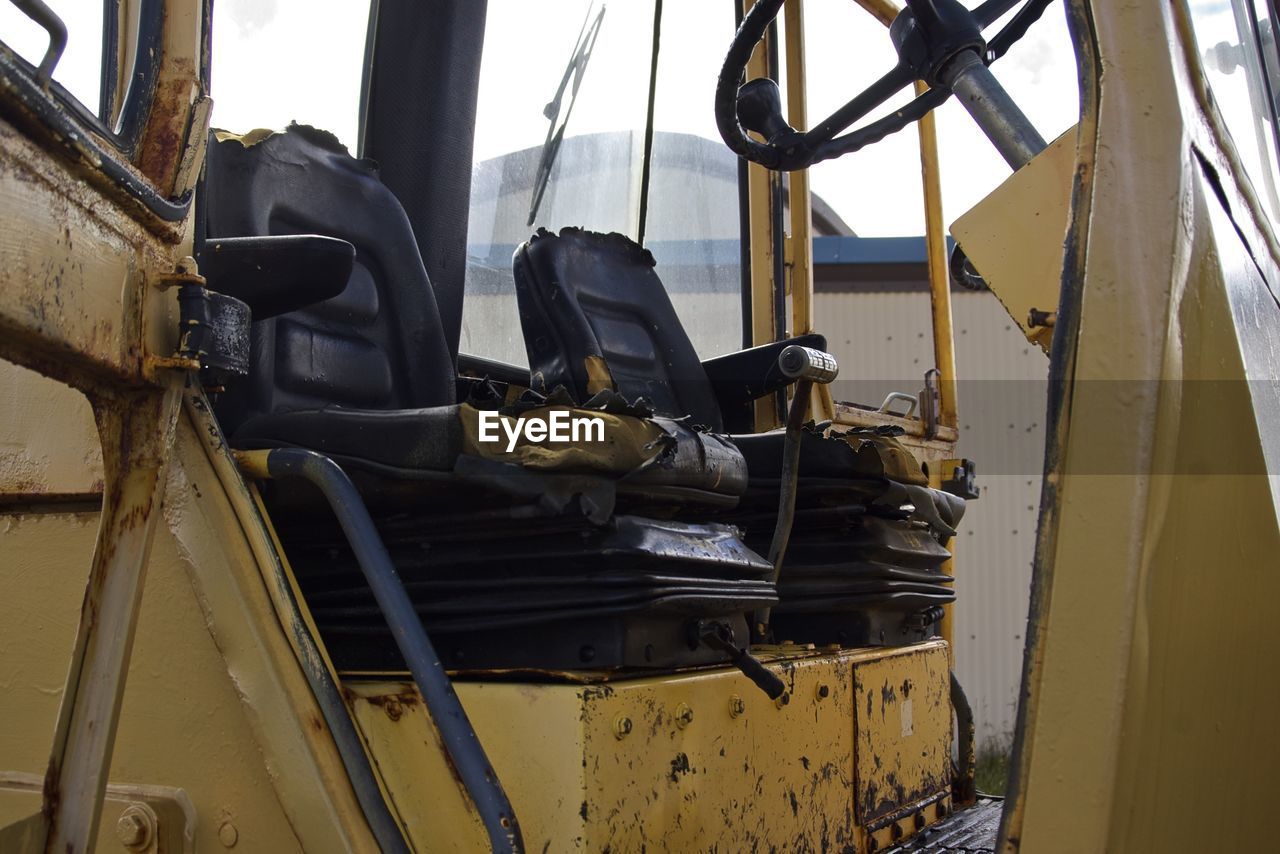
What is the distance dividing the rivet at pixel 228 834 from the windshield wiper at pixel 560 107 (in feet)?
5.89

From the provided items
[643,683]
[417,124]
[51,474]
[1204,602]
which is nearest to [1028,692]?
[1204,602]

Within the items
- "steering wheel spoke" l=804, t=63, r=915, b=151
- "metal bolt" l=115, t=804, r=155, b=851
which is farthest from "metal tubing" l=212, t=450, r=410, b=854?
"steering wheel spoke" l=804, t=63, r=915, b=151

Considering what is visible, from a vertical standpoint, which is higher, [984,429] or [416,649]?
[984,429]

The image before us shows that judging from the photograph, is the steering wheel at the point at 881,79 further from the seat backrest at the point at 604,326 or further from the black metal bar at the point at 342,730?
the black metal bar at the point at 342,730

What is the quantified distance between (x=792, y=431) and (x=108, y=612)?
3.41 feet

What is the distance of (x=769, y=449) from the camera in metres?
1.95

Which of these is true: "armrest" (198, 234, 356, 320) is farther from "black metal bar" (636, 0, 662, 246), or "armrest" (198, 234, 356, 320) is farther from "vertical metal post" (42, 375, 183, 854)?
"black metal bar" (636, 0, 662, 246)

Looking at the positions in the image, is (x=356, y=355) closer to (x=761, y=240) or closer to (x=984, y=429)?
(x=761, y=240)

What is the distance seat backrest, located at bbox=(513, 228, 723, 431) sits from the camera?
88.5 inches

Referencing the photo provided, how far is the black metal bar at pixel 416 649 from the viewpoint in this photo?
111cm

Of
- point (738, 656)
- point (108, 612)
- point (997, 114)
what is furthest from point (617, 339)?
point (108, 612)

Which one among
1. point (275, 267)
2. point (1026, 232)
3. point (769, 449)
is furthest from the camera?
point (769, 449)

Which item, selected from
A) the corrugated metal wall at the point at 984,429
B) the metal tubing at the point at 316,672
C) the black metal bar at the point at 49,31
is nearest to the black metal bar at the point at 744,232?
the metal tubing at the point at 316,672

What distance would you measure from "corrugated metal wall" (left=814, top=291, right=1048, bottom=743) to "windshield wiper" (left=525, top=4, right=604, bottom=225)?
14.4 ft
